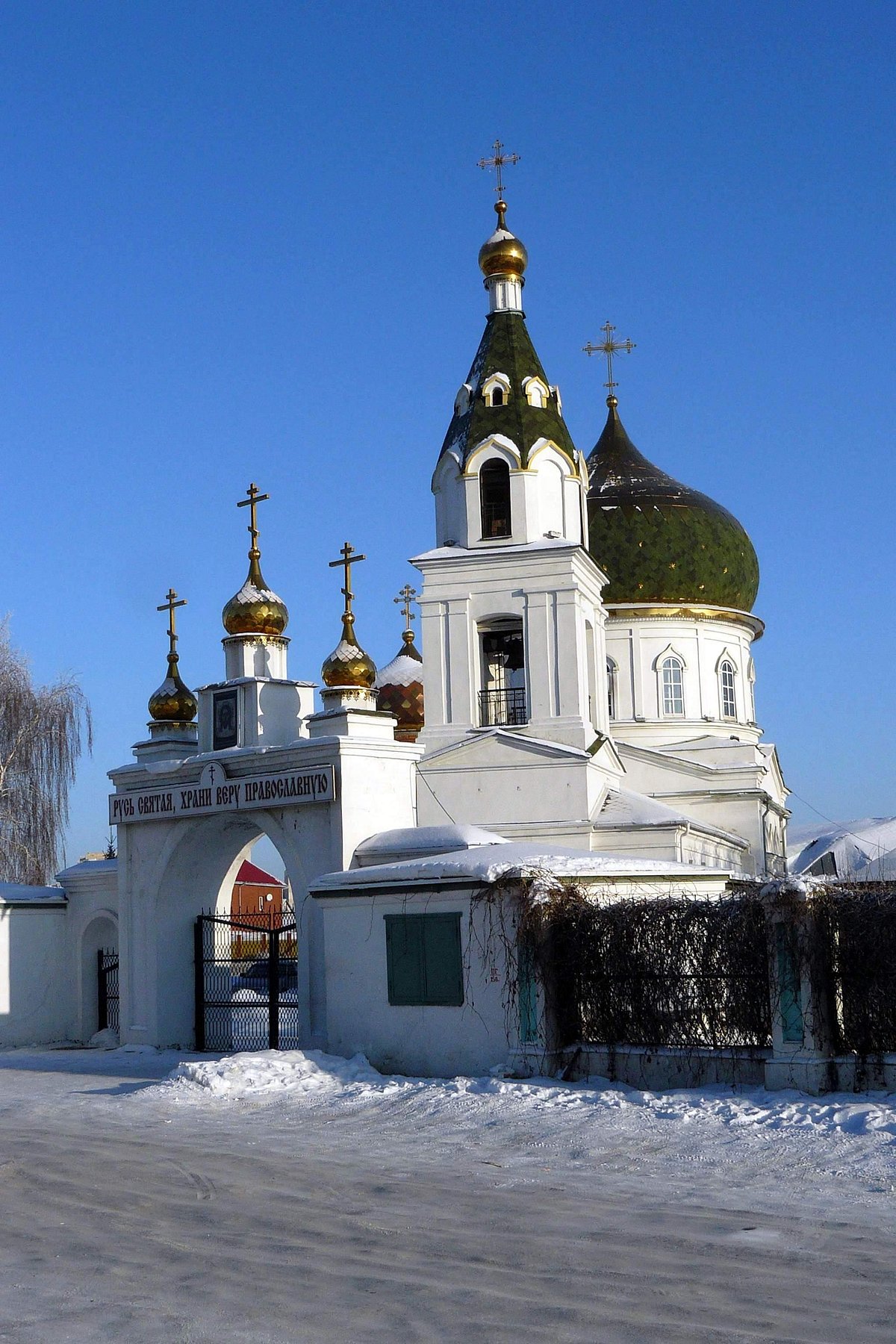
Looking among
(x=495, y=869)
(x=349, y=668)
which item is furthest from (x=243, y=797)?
(x=495, y=869)

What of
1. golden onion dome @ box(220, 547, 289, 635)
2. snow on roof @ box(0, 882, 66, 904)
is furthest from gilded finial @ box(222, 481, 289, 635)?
snow on roof @ box(0, 882, 66, 904)

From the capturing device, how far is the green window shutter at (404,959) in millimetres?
14836

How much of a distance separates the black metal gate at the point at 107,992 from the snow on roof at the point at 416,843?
6293 millimetres

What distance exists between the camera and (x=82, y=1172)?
Answer: 10.2 m

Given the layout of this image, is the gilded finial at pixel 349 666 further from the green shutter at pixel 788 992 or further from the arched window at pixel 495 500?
the green shutter at pixel 788 992

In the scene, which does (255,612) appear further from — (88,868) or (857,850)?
(857,850)

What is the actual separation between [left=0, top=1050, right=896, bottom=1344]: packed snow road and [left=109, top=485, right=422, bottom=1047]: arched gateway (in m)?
5.11

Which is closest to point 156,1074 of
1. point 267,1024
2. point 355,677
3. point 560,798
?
point 267,1024

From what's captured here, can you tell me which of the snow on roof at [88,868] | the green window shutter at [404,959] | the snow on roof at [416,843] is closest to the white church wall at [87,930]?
the snow on roof at [88,868]

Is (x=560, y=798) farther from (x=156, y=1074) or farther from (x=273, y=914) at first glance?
(x=156, y=1074)

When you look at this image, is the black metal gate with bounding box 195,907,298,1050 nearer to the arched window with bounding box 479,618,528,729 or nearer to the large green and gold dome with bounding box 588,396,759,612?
the arched window with bounding box 479,618,528,729

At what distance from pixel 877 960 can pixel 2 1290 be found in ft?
23.9

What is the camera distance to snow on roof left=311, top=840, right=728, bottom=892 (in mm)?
14352

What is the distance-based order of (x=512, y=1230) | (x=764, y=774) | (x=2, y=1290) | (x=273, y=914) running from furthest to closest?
(x=764, y=774) → (x=273, y=914) → (x=512, y=1230) → (x=2, y=1290)
